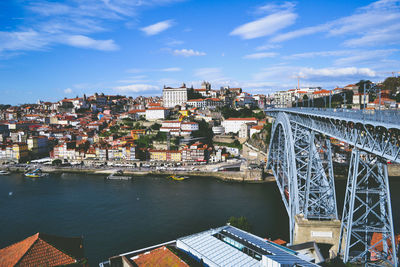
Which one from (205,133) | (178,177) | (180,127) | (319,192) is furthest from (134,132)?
(319,192)

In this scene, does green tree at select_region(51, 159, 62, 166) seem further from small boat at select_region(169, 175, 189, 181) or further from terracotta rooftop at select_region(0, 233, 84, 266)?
terracotta rooftop at select_region(0, 233, 84, 266)

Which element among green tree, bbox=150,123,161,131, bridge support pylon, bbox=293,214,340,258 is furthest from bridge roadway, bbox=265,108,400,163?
green tree, bbox=150,123,161,131

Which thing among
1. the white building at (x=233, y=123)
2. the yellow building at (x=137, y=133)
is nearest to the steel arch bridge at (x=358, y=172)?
the white building at (x=233, y=123)

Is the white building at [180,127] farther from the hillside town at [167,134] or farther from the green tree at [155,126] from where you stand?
the green tree at [155,126]

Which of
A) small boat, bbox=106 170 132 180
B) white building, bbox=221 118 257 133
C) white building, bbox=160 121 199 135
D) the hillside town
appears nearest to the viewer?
small boat, bbox=106 170 132 180

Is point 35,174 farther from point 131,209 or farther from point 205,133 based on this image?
point 205,133

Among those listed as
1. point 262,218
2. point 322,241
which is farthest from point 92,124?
point 322,241
